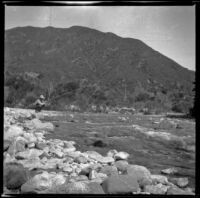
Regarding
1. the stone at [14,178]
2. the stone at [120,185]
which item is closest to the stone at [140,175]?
the stone at [120,185]

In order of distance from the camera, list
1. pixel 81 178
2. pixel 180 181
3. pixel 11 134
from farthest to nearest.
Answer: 1. pixel 11 134
2. pixel 180 181
3. pixel 81 178

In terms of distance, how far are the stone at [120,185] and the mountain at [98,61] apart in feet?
35.1

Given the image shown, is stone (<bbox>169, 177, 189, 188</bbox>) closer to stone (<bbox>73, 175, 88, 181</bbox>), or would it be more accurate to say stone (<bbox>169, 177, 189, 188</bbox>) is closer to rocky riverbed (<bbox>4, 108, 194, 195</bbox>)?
rocky riverbed (<bbox>4, 108, 194, 195</bbox>)

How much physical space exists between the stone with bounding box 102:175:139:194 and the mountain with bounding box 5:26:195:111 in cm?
1069

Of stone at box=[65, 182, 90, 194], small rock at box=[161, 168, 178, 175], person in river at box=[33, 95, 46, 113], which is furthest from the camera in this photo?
person in river at box=[33, 95, 46, 113]

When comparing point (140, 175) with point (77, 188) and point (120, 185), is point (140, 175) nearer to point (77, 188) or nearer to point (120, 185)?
point (120, 185)

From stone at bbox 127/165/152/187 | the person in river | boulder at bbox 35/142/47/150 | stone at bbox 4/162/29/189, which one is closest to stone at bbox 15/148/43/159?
boulder at bbox 35/142/47/150

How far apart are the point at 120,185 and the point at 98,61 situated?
44.6 ft

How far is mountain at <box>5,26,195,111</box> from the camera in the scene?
13648mm

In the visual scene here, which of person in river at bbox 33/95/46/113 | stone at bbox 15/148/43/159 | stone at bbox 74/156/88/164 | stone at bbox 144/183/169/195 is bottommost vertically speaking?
stone at bbox 144/183/169/195

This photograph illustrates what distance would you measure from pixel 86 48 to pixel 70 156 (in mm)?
11294

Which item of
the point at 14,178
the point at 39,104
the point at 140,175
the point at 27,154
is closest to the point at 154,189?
the point at 140,175

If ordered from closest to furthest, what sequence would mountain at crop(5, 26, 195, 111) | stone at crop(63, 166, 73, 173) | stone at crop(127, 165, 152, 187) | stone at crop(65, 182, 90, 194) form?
stone at crop(65, 182, 90, 194) → stone at crop(127, 165, 152, 187) → stone at crop(63, 166, 73, 173) → mountain at crop(5, 26, 195, 111)

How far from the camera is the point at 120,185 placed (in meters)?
2.60
